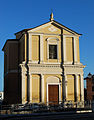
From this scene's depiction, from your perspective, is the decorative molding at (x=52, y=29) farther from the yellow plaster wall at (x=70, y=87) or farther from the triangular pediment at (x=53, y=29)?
the yellow plaster wall at (x=70, y=87)

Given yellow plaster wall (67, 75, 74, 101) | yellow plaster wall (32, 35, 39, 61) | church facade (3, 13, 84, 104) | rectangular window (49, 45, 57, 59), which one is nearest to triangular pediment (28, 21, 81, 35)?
church facade (3, 13, 84, 104)

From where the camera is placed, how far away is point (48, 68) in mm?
30609

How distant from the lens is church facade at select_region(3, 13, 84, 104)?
29.9 m

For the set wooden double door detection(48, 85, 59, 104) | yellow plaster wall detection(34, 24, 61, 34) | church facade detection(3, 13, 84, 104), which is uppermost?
yellow plaster wall detection(34, 24, 61, 34)

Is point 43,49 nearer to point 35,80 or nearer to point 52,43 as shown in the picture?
point 52,43

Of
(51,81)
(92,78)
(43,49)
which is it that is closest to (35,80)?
(51,81)

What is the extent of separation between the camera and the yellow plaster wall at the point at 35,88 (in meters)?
29.7

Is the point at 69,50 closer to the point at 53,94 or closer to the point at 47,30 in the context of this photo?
the point at 47,30

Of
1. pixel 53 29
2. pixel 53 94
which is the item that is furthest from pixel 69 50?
pixel 53 94

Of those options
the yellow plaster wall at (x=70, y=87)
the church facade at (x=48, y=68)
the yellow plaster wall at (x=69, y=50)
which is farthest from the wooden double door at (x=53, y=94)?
the yellow plaster wall at (x=69, y=50)

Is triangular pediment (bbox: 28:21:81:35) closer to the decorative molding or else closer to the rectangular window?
the decorative molding

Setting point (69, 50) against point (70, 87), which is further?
point (69, 50)

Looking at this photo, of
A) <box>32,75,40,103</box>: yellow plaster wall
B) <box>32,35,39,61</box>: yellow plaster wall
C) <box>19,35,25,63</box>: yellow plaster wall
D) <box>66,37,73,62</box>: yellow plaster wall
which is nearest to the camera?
<box>32,75,40,103</box>: yellow plaster wall

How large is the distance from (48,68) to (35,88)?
9.71ft
